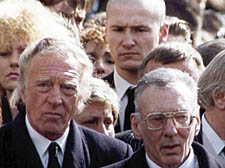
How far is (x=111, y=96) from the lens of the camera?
6715mm

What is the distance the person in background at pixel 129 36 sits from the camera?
7.08m

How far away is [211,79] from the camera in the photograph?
20.5 feet

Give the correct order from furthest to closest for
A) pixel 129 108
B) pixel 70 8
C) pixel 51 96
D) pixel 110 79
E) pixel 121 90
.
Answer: pixel 70 8
pixel 110 79
pixel 121 90
pixel 129 108
pixel 51 96

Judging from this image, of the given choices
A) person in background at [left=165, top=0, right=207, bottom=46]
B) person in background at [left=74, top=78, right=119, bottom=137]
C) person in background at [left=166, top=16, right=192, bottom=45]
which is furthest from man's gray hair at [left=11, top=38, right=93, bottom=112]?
person in background at [left=165, top=0, right=207, bottom=46]

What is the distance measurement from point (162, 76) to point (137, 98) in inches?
8.5

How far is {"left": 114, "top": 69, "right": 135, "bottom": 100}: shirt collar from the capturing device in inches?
275

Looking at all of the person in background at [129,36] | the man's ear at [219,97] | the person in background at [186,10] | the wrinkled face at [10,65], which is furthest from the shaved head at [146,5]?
the person in background at [186,10]

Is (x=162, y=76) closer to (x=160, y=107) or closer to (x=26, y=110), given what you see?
(x=160, y=107)

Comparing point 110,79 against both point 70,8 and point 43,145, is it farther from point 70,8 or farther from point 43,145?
point 43,145

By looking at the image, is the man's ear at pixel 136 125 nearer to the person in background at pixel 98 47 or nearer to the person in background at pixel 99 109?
the person in background at pixel 99 109

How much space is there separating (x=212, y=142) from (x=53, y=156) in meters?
1.20

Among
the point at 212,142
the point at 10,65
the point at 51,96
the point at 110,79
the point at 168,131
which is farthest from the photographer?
the point at 110,79

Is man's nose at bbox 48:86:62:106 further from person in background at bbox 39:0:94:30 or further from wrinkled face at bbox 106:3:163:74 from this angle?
person in background at bbox 39:0:94:30

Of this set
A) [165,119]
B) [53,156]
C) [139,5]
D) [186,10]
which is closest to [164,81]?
[165,119]
